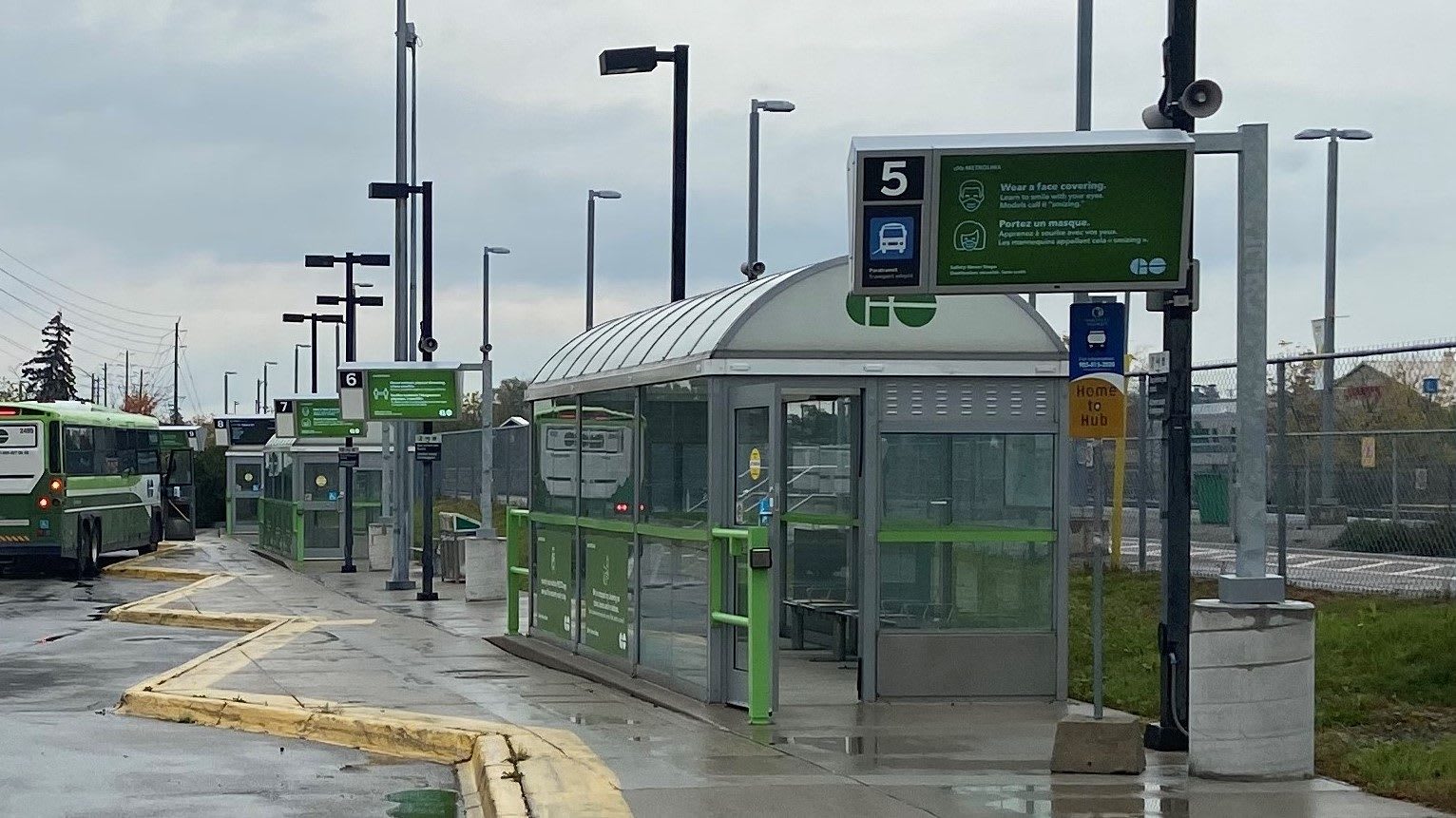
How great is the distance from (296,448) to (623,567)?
25.4 meters

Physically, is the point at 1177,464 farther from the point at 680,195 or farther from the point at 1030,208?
the point at 680,195

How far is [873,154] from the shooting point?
11.2 m

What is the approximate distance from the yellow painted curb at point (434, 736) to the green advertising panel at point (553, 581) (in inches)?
107

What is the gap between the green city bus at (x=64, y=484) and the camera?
115 ft

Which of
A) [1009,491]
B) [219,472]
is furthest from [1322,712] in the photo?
[219,472]

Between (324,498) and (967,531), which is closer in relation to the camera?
(967,531)

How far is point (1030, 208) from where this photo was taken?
11.1m

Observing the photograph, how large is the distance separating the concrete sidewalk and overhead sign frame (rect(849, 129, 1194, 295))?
9.05 feet

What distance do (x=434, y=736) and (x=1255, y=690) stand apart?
5.26m

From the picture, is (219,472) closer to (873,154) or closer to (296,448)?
(296,448)

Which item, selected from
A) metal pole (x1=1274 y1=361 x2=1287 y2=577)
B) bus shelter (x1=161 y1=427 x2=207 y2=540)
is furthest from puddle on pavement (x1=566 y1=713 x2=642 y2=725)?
bus shelter (x1=161 y1=427 x2=207 y2=540)

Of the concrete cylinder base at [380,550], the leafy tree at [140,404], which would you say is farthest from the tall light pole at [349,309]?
the leafy tree at [140,404]

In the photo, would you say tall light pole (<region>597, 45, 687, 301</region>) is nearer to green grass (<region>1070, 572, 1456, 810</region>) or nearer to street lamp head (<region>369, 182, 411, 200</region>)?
green grass (<region>1070, 572, 1456, 810</region>)

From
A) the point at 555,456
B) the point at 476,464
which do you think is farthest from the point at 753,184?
the point at 476,464
